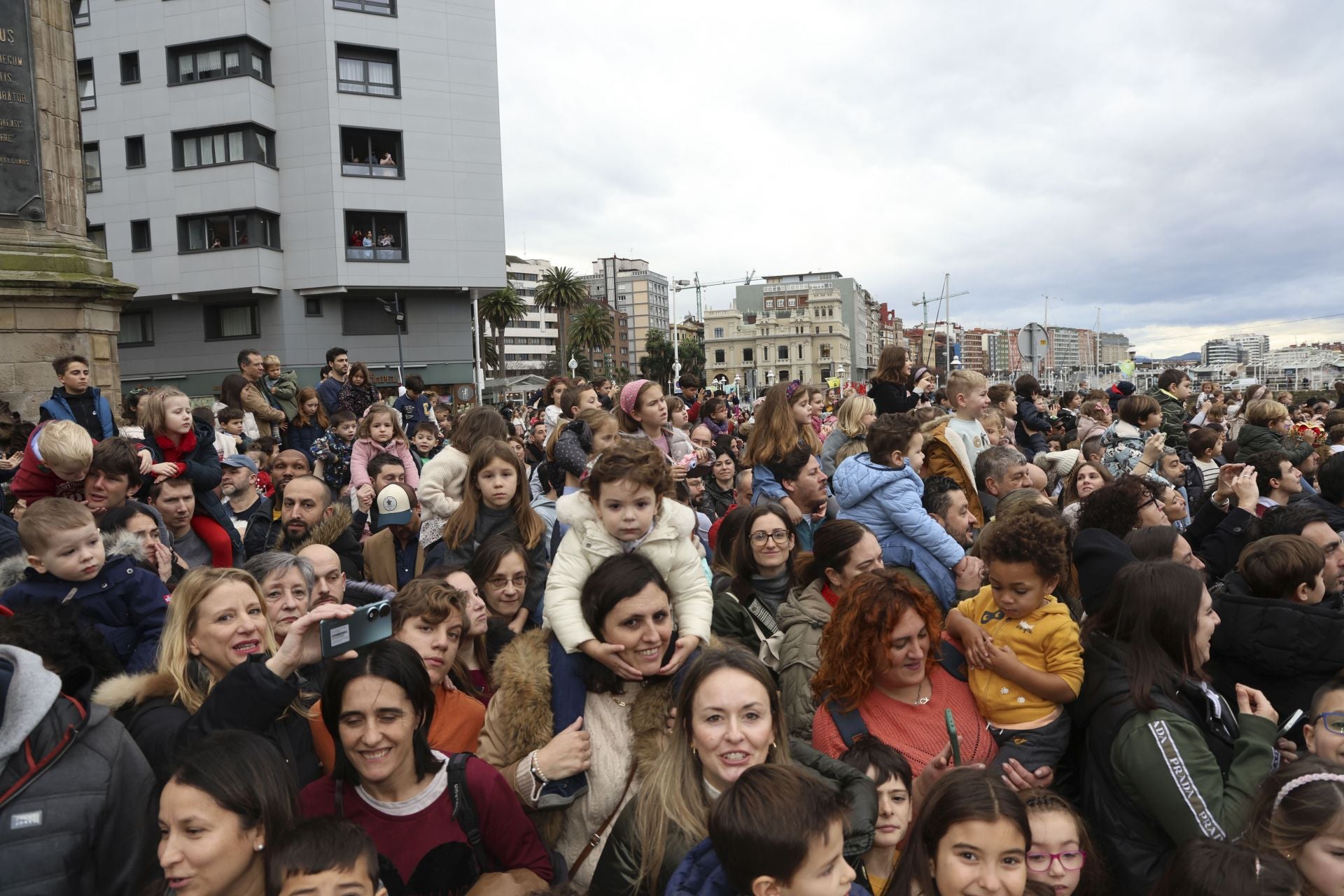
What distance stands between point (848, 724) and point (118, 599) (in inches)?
134

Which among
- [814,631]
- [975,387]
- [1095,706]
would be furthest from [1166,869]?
[975,387]

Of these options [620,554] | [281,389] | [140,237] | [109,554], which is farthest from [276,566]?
[140,237]

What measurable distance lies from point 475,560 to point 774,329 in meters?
116

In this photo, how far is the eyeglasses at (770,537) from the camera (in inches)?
175

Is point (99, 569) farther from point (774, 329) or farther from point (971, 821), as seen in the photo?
point (774, 329)

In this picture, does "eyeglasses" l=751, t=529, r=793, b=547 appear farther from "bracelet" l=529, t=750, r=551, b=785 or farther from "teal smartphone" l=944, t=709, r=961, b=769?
"bracelet" l=529, t=750, r=551, b=785

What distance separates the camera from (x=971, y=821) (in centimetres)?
251

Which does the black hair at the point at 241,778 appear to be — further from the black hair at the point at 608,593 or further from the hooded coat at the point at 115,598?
the hooded coat at the point at 115,598

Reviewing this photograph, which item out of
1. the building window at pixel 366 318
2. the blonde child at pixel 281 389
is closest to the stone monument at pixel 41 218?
the blonde child at pixel 281 389

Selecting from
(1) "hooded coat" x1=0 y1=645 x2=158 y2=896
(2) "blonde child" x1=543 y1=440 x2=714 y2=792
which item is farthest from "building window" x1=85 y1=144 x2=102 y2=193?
(1) "hooded coat" x1=0 y1=645 x2=158 y2=896

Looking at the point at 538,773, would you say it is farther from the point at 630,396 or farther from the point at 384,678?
the point at 630,396

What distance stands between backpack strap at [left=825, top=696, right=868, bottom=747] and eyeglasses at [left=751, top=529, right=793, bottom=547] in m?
1.22

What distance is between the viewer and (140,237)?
3070 cm

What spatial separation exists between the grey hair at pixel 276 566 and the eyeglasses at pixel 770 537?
2.34 meters
